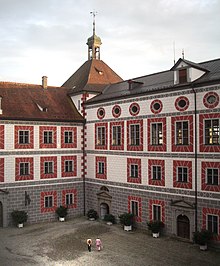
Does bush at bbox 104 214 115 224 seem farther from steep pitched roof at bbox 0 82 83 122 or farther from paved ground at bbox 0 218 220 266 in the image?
steep pitched roof at bbox 0 82 83 122

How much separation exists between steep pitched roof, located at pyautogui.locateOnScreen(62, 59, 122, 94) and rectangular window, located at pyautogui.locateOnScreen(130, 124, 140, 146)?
8024 mm

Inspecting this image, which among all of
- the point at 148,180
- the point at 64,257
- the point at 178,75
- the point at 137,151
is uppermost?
the point at 178,75

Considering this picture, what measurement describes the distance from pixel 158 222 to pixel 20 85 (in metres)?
21.0

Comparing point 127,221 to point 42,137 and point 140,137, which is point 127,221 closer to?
point 140,137

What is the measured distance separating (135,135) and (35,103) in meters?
11.6

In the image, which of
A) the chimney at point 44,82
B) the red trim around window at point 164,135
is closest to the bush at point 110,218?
the red trim around window at point 164,135

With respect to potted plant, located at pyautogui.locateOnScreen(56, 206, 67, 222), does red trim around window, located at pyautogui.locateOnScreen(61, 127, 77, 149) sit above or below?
above

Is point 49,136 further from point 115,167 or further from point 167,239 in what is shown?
point 167,239

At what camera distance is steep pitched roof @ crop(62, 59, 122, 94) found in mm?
36312

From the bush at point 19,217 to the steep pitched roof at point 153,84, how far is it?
512 inches

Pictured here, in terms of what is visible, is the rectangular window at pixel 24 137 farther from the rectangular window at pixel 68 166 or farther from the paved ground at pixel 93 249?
the paved ground at pixel 93 249

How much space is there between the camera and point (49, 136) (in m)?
33.2

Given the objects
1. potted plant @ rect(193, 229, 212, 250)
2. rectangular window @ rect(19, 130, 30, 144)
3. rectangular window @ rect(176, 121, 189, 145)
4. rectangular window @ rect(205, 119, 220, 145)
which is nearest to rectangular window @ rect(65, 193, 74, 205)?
rectangular window @ rect(19, 130, 30, 144)

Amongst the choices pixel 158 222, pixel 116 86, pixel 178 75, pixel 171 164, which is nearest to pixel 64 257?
pixel 158 222
